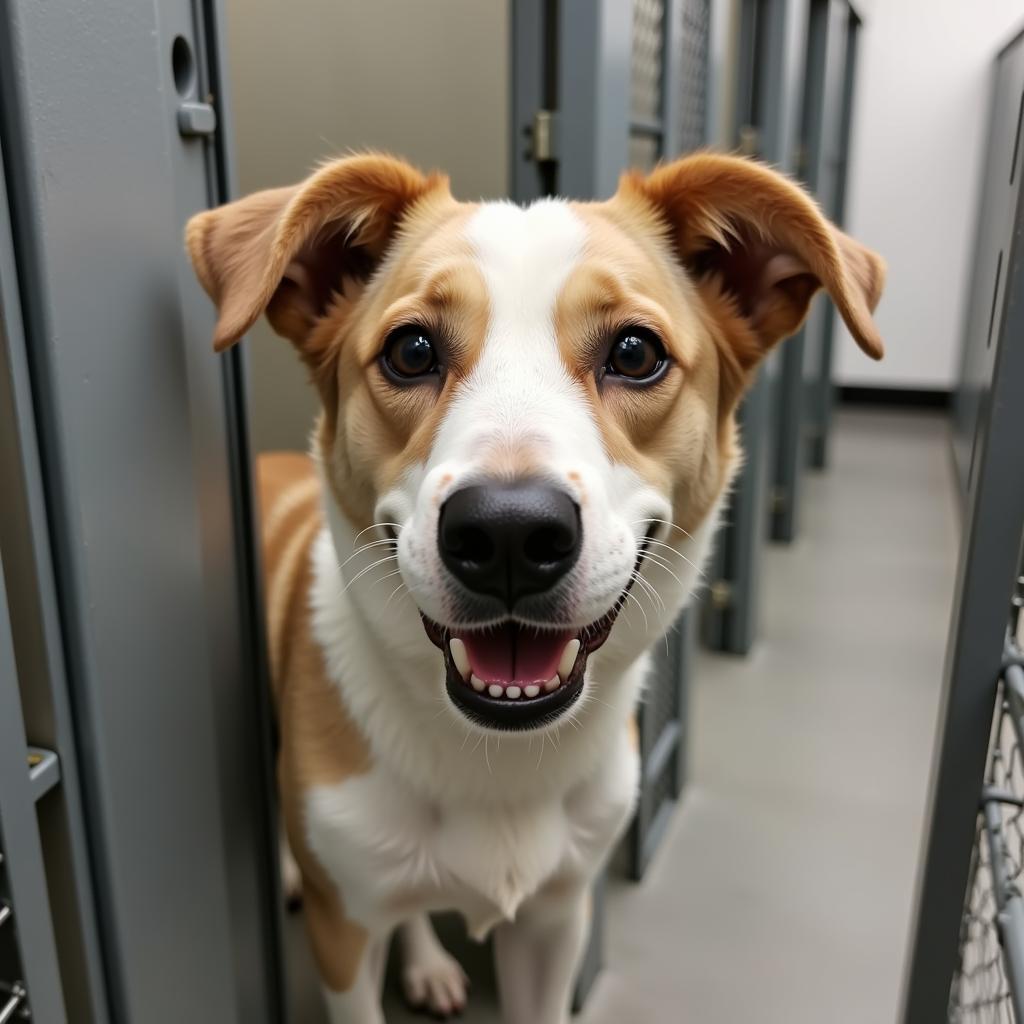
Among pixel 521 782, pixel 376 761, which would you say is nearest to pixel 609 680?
pixel 521 782

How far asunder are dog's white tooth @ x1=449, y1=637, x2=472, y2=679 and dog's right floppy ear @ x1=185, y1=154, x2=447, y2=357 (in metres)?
0.33

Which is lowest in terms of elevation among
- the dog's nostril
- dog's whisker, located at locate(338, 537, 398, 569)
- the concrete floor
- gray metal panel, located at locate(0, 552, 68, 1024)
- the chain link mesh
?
the concrete floor

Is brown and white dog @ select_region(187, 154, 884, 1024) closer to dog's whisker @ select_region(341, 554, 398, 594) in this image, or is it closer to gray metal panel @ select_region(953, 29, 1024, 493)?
dog's whisker @ select_region(341, 554, 398, 594)

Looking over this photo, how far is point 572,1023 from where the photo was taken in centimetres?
150

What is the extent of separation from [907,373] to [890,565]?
256 centimetres

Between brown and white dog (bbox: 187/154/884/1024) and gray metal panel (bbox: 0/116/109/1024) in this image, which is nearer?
gray metal panel (bbox: 0/116/109/1024)

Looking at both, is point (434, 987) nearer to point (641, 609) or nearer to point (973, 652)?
point (641, 609)

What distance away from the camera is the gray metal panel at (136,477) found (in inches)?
28.0

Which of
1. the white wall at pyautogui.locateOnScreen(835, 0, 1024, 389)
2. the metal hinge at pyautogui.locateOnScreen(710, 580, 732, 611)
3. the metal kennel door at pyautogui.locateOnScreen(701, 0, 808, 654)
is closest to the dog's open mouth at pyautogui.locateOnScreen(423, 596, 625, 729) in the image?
the metal kennel door at pyautogui.locateOnScreen(701, 0, 808, 654)

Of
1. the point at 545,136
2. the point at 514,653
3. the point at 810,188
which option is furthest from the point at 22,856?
Result: the point at 810,188

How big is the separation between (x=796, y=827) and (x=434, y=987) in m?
0.84

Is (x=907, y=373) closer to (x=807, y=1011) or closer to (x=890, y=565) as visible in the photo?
(x=890, y=565)

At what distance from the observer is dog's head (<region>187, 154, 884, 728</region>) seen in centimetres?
77

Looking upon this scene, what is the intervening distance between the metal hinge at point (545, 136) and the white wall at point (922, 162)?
429 cm
